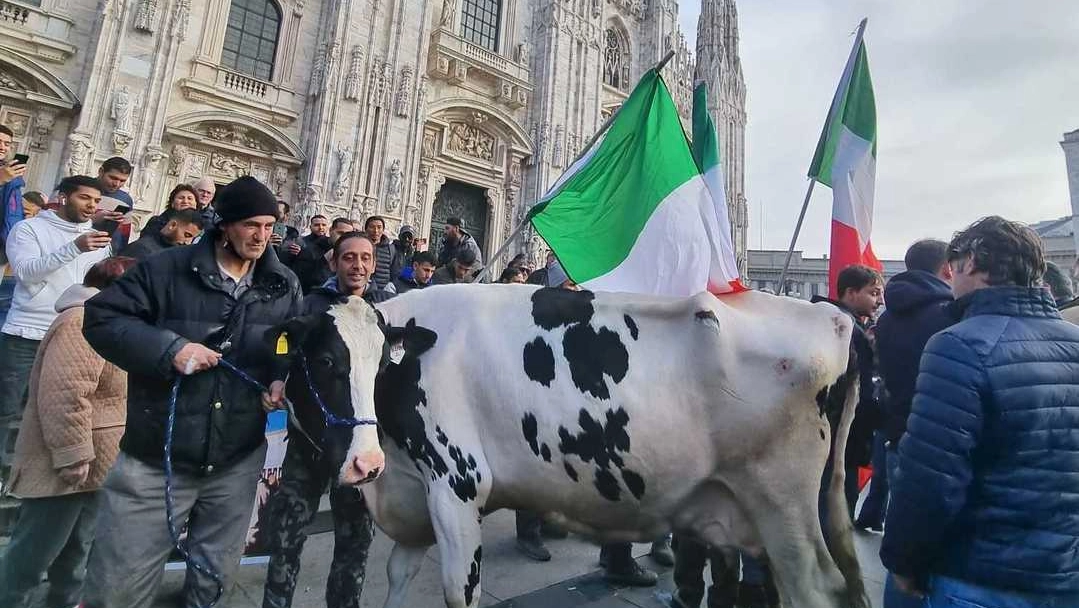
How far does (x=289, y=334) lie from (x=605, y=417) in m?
1.51

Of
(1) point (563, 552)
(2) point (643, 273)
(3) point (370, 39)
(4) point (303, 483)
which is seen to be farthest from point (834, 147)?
→ (3) point (370, 39)

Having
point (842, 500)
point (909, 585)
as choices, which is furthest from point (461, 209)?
point (909, 585)

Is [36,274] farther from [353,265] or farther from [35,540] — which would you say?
[353,265]

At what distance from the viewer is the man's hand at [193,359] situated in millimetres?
1985

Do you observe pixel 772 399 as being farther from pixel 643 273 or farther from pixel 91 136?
pixel 91 136

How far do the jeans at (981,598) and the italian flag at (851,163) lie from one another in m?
3.47

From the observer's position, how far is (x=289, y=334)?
7.28 feet

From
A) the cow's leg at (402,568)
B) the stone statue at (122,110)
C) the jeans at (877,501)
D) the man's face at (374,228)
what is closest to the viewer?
the cow's leg at (402,568)

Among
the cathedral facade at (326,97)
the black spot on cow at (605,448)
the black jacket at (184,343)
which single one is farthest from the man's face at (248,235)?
the cathedral facade at (326,97)

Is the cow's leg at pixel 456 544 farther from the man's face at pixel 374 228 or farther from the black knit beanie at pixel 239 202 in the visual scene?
the man's face at pixel 374 228

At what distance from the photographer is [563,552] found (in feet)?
14.3

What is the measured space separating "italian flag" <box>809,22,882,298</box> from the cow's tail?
8.96ft

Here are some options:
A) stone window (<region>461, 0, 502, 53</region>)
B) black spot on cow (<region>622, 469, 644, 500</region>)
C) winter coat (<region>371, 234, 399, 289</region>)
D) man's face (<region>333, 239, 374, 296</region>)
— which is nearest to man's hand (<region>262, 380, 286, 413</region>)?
man's face (<region>333, 239, 374, 296</region>)

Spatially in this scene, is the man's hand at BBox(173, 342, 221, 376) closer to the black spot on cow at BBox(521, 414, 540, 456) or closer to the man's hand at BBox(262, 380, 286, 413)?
the man's hand at BBox(262, 380, 286, 413)
